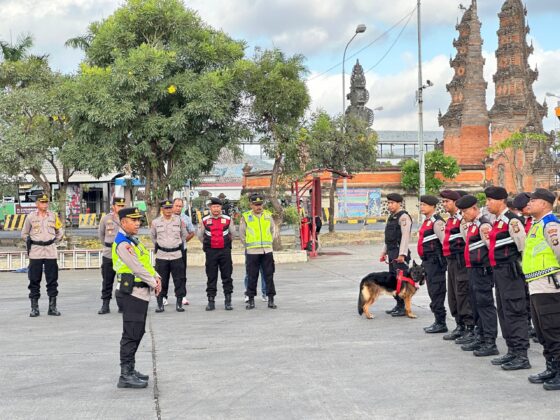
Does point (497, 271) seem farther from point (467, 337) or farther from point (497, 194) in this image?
point (467, 337)

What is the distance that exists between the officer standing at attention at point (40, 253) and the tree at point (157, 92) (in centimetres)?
784

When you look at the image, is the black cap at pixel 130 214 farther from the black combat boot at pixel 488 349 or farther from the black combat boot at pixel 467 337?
the black combat boot at pixel 467 337

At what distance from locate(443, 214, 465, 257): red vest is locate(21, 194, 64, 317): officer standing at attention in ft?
19.9

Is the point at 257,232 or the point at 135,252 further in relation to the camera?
the point at 257,232

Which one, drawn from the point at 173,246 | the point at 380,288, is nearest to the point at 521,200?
the point at 380,288

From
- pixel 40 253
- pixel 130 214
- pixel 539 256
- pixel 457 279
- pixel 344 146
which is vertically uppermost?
pixel 344 146

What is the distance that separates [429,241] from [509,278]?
2094 mm

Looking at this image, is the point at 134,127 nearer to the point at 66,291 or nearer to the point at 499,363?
the point at 66,291

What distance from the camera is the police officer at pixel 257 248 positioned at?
11.5m

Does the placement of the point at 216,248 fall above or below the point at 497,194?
below

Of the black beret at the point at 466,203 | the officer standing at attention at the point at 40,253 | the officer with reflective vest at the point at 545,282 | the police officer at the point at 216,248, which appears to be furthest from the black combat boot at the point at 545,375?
the officer standing at attention at the point at 40,253

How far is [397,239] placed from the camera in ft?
35.0

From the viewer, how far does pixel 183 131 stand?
19.6 meters

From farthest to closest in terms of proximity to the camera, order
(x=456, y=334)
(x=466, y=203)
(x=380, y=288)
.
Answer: (x=380, y=288)
(x=456, y=334)
(x=466, y=203)
